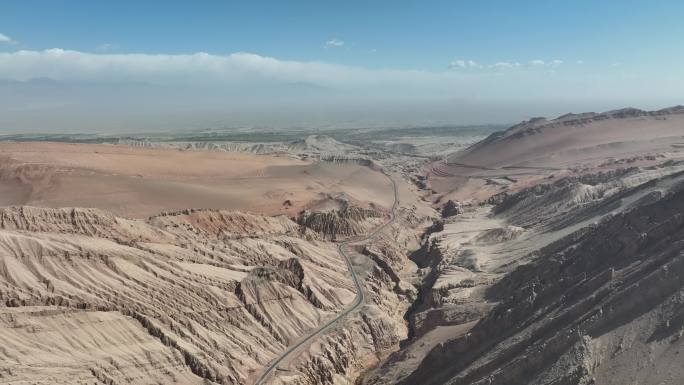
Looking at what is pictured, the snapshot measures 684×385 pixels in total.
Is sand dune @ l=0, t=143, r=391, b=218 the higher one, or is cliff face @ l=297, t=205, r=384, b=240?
sand dune @ l=0, t=143, r=391, b=218

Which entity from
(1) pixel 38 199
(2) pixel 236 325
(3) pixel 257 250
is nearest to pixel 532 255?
(3) pixel 257 250

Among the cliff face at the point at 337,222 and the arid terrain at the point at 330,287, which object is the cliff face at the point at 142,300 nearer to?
the arid terrain at the point at 330,287

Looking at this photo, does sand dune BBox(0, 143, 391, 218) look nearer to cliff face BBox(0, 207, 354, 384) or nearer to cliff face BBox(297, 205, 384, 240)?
Answer: cliff face BBox(297, 205, 384, 240)

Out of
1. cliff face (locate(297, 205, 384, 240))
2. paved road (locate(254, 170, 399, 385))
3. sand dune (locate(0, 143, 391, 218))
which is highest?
sand dune (locate(0, 143, 391, 218))

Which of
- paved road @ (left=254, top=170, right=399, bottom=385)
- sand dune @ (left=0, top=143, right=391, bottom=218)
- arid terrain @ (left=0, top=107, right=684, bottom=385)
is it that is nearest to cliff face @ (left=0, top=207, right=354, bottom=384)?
arid terrain @ (left=0, top=107, right=684, bottom=385)

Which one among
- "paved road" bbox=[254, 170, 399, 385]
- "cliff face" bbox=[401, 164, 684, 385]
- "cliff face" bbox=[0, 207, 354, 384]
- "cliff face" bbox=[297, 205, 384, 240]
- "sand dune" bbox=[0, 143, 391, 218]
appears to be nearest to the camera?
"cliff face" bbox=[401, 164, 684, 385]

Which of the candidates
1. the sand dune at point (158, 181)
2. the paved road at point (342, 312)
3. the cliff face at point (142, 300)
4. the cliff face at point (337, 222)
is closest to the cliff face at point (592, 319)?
the paved road at point (342, 312)

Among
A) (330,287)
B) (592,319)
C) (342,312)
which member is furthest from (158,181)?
(592,319)
